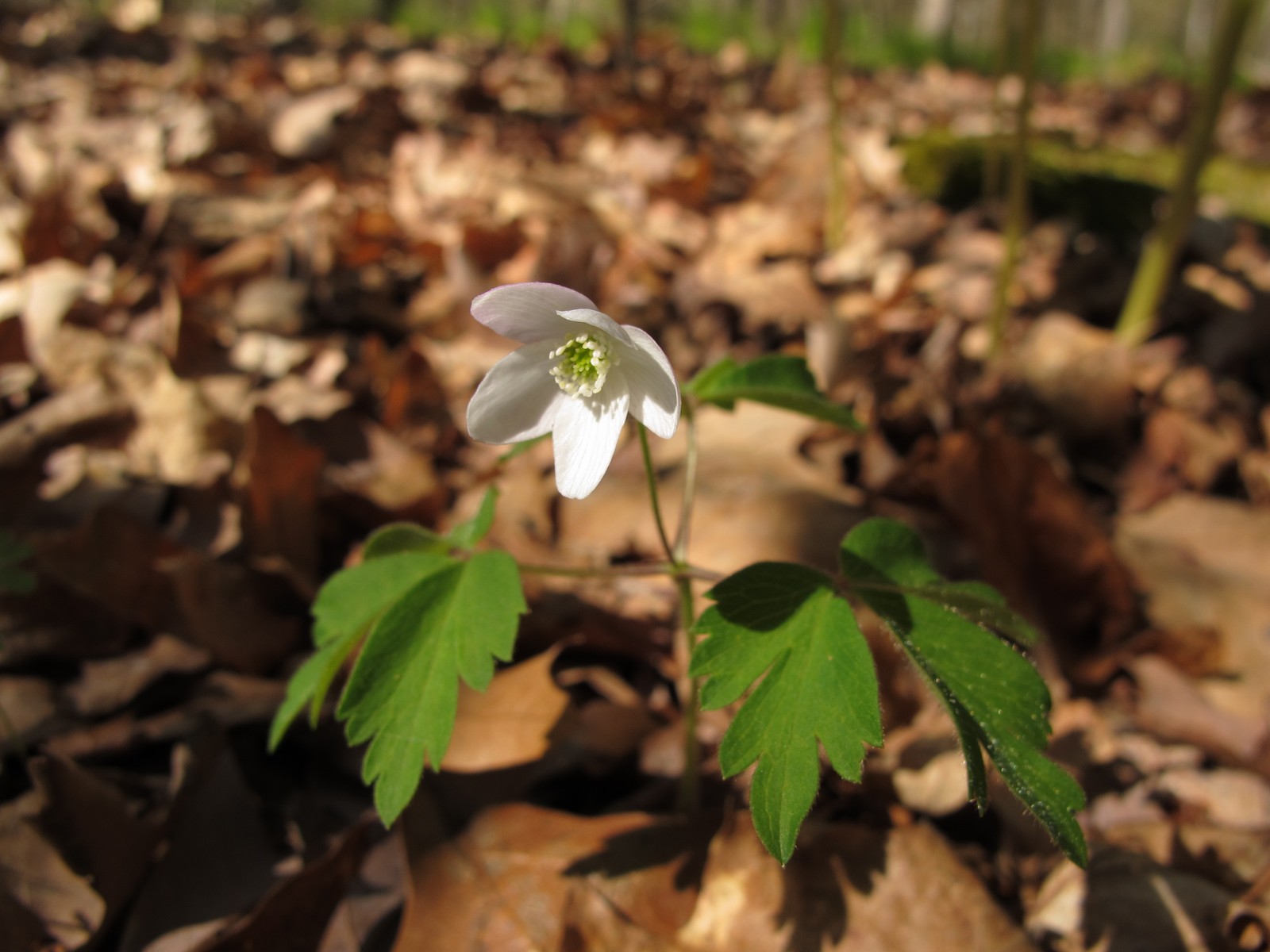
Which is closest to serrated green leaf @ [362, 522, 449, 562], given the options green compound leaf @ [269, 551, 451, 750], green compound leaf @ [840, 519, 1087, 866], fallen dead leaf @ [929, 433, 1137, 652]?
green compound leaf @ [269, 551, 451, 750]

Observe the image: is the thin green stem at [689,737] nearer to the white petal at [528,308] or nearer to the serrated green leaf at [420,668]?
the serrated green leaf at [420,668]

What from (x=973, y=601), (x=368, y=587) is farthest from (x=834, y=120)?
(x=368, y=587)

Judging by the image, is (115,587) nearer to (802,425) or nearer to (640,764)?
(640,764)

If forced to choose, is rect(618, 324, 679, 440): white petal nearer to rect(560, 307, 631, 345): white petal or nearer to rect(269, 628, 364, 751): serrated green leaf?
rect(560, 307, 631, 345): white petal

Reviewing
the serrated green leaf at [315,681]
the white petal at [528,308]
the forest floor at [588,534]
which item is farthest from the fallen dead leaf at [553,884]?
the white petal at [528,308]

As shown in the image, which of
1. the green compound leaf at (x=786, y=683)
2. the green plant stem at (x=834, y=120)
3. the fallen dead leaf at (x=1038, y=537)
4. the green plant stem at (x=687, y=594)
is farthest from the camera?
the green plant stem at (x=834, y=120)

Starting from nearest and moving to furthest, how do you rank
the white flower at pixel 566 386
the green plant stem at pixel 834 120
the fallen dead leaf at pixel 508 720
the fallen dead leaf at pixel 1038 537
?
the white flower at pixel 566 386
the fallen dead leaf at pixel 508 720
the fallen dead leaf at pixel 1038 537
the green plant stem at pixel 834 120
